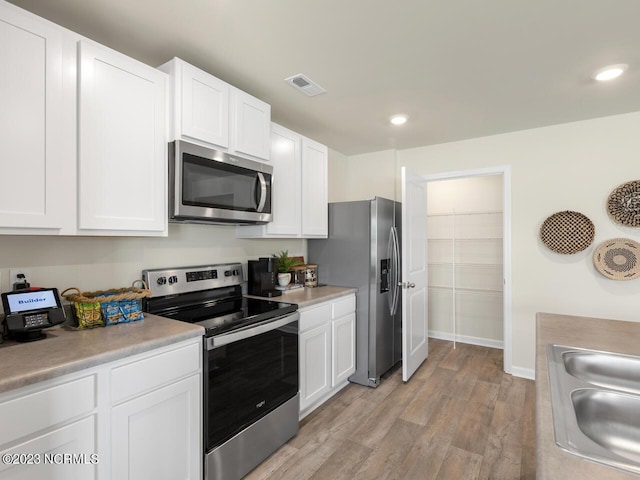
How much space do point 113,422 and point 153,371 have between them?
219 mm

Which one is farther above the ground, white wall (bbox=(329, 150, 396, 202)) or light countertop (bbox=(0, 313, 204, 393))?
white wall (bbox=(329, 150, 396, 202))

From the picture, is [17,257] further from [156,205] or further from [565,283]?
[565,283]

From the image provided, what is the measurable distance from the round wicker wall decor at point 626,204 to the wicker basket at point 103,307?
3653mm

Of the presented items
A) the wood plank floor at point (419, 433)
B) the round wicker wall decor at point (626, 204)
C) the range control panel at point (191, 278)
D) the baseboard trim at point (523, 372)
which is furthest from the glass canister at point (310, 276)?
the round wicker wall decor at point (626, 204)

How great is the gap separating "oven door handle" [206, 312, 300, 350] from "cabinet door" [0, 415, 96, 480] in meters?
0.56

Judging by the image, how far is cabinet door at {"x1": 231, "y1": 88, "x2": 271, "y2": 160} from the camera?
7.13ft

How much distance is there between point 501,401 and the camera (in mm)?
2771

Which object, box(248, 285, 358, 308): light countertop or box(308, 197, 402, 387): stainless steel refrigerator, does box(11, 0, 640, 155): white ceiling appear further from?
box(248, 285, 358, 308): light countertop

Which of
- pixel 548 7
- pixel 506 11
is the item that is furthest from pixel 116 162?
pixel 548 7

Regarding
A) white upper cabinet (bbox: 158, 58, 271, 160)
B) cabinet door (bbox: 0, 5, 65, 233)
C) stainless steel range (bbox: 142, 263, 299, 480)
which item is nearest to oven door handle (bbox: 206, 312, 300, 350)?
stainless steel range (bbox: 142, 263, 299, 480)

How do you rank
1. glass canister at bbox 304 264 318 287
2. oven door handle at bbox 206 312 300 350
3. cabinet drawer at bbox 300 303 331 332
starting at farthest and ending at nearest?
1. glass canister at bbox 304 264 318 287
2. cabinet drawer at bbox 300 303 331 332
3. oven door handle at bbox 206 312 300 350

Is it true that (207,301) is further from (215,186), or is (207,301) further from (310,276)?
(310,276)

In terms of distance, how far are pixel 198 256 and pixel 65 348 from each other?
1.13 meters

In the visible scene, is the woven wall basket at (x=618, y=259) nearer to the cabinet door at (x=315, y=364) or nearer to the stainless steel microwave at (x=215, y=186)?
the cabinet door at (x=315, y=364)
